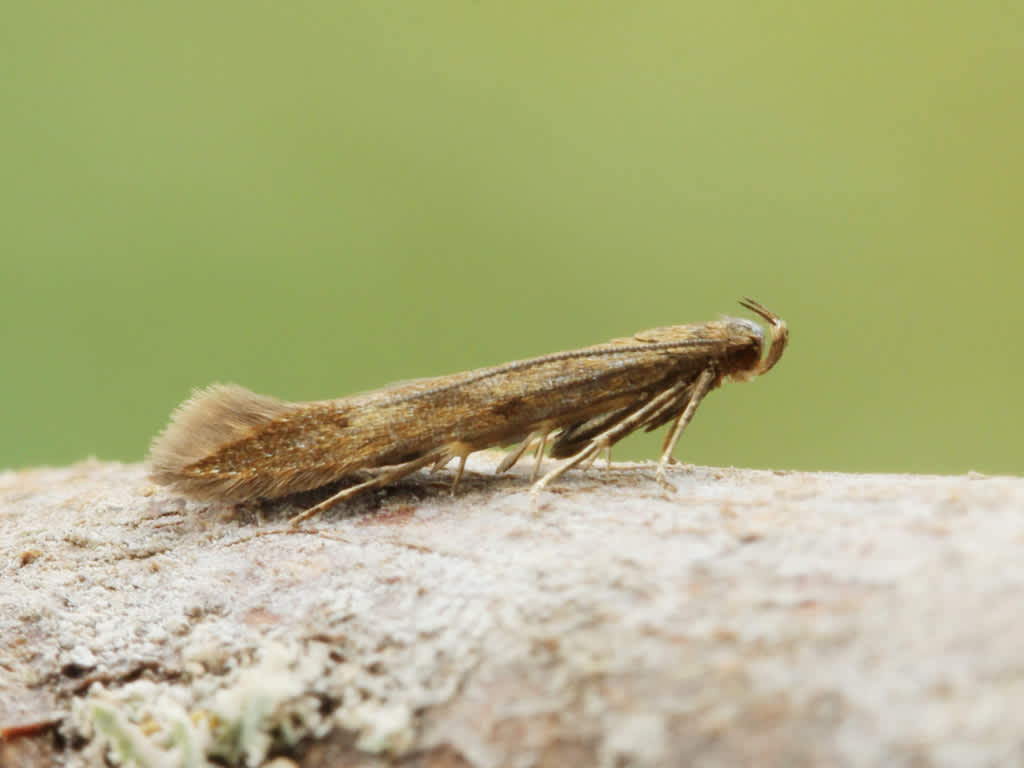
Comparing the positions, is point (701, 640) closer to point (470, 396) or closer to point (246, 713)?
point (246, 713)

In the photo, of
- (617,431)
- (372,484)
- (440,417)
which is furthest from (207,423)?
(617,431)

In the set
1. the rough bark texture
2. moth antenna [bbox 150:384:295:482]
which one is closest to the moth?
moth antenna [bbox 150:384:295:482]

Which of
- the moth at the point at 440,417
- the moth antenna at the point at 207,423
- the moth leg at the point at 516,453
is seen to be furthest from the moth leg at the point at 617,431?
the moth antenna at the point at 207,423

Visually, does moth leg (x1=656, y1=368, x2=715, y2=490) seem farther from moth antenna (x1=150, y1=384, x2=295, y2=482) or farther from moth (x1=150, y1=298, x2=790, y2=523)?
moth antenna (x1=150, y1=384, x2=295, y2=482)

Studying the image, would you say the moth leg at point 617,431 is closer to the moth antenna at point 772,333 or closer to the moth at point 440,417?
the moth at point 440,417

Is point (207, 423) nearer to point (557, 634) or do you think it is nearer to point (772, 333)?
point (557, 634)

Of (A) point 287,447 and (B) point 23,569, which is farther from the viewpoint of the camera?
(A) point 287,447

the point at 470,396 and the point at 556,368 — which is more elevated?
the point at 556,368

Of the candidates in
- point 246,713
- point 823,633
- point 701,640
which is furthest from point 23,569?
point 823,633
